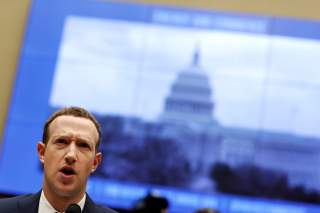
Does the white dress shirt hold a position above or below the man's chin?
below

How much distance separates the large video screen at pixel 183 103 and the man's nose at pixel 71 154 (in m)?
6.35

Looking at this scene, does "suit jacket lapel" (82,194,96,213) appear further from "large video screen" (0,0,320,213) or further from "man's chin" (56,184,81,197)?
"large video screen" (0,0,320,213)

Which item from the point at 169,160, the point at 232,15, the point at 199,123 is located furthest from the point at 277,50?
the point at 169,160

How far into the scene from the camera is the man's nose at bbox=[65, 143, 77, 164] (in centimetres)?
209

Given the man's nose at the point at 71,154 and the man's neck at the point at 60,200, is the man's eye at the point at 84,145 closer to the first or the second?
the man's nose at the point at 71,154

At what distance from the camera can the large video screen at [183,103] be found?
8.41m

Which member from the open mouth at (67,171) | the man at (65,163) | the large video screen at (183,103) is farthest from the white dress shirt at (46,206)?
the large video screen at (183,103)

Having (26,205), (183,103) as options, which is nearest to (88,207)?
(26,205)

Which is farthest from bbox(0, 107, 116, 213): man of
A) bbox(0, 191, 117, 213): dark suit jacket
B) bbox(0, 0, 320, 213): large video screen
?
bbox(0, 0, 320, 213): large video screen

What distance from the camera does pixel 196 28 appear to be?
28.9 feet

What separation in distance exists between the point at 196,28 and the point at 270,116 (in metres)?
1.70

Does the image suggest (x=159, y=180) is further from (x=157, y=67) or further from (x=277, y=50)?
(x=277, y=50)

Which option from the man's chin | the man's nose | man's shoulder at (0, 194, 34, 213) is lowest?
man's shoulder at (0, 194, 34, 213)

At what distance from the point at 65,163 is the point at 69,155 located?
0.10ft
